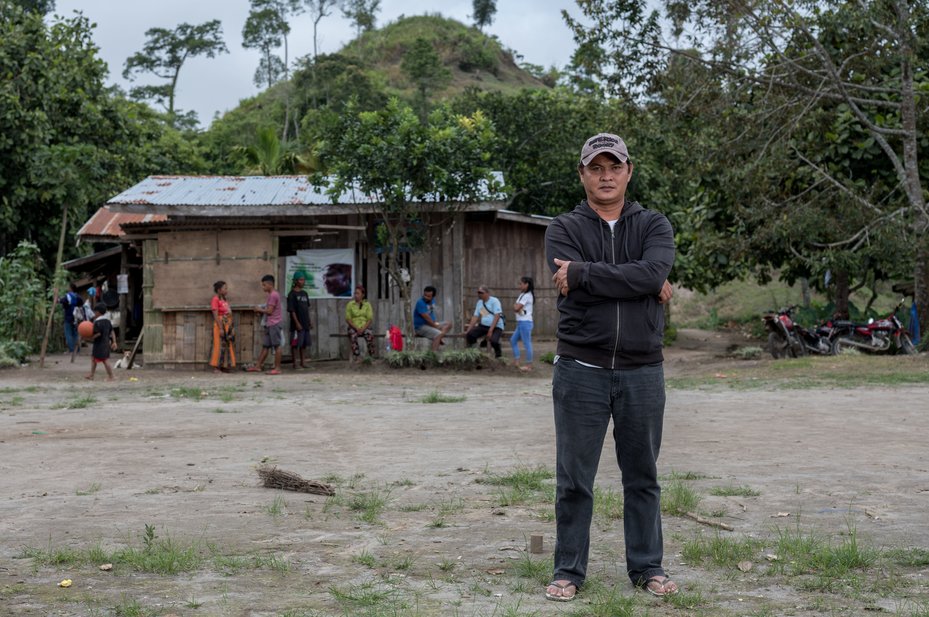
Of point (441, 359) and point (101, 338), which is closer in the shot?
point (101, 338)

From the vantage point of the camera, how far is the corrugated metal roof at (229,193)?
1800 cm

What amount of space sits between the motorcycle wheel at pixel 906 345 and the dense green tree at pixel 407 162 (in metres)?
7.71

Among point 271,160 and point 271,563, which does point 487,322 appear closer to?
point 271,563

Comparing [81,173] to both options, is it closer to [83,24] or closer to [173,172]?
[83,24]

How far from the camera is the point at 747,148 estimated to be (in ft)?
59.2

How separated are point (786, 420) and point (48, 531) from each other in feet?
23.3

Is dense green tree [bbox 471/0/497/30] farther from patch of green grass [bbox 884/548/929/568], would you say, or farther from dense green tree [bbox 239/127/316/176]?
patch of green grass [bbox 884/548/929/568]

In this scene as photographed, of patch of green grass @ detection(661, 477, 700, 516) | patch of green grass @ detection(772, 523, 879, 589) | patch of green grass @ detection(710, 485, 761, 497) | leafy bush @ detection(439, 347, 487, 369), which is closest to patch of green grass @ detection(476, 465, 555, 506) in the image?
patch of green grass @ detection(661, 477, 700, 516)

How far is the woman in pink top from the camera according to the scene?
1727 cm

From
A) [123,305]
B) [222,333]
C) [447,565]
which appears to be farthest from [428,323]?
[447,565]

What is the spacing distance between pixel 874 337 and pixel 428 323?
8005mm

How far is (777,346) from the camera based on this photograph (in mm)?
19484

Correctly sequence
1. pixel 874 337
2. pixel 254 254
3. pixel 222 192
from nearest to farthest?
pixel 254 254, pixel 874 337, pixel 222 192

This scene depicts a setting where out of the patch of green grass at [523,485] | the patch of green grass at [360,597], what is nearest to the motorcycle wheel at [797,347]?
the patch of green grass at [523,485]
